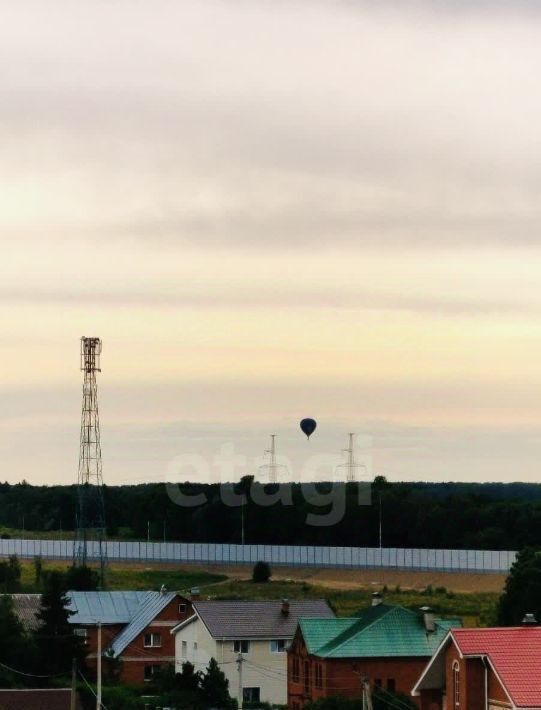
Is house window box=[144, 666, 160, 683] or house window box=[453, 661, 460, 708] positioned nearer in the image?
house window box=[453, 661, 460, 708]

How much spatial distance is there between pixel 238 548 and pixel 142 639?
1593 inches

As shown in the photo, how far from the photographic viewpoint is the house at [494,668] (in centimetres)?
3800

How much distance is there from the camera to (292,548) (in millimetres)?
108438

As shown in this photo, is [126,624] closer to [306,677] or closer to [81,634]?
[81,634]

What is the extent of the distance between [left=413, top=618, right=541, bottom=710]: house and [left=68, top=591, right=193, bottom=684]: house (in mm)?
29305

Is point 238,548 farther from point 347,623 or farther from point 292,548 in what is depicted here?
point 347,623

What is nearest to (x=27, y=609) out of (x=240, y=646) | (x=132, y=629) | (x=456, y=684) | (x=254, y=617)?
(x=132, y=629)

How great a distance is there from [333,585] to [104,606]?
27433 millimetres

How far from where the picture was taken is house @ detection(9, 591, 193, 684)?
70.0 meters

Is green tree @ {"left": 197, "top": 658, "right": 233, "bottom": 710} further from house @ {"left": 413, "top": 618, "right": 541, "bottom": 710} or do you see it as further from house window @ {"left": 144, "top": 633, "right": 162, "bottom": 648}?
house @ {"left": 413, "top": 618, "right": 541, "bottom": 710}

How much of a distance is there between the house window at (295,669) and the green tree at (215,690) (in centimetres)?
280

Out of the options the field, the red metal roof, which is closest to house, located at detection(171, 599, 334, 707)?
the field

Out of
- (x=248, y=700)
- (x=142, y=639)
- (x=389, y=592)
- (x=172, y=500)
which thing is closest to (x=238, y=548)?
(x=389, y=592)

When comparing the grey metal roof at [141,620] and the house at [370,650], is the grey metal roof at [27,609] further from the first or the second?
the house at [370,650]
